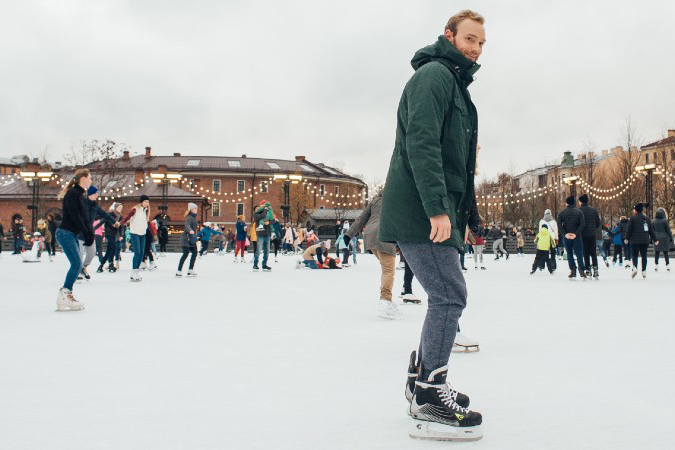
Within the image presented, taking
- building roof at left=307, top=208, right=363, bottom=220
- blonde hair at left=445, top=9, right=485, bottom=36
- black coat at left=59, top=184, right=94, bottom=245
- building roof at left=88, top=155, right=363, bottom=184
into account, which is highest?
building roof at left=88, top=155, right=363, bottom=184

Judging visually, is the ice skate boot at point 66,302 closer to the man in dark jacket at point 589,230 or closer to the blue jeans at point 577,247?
the blue jeans at point 577,247

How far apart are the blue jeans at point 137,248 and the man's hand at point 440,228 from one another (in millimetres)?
10427

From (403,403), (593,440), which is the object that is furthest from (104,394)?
(593,440)

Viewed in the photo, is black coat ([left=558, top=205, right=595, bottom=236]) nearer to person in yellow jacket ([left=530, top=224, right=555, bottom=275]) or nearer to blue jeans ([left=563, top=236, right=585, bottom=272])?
blue jeans ([left=563, top=236, right=585, bottom=272])

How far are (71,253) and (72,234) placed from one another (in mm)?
246

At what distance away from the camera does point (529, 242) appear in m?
41.7

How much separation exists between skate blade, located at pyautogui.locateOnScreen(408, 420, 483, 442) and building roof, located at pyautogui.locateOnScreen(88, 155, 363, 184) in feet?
236

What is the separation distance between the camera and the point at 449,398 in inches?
116

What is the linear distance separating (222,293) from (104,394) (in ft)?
22.2

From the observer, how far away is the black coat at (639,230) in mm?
14178

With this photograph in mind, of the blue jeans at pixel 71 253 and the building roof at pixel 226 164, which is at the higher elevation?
the building roof at pixel 226 164

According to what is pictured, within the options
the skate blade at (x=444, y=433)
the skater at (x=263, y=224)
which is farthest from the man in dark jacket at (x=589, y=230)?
the skate blade at (x=444, y=433)

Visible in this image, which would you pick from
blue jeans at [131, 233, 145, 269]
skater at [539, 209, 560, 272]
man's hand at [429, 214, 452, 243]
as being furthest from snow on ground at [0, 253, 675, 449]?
skater at [539, 209, 560, 272]

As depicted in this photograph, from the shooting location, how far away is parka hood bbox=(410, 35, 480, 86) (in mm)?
3129
